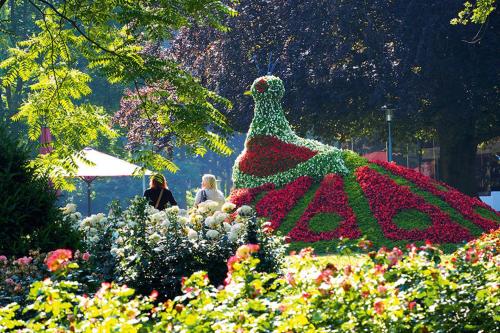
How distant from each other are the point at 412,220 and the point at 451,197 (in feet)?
4.35

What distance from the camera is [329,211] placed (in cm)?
1769

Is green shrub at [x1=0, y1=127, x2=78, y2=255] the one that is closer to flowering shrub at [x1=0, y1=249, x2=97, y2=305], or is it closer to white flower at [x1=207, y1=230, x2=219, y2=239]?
flowering shrub at [x1=0, y1=249, x2=97, y2=305]

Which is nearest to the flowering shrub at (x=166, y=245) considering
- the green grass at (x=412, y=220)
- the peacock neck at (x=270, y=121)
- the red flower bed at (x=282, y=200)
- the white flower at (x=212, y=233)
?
the white flower at (x=212, y=233)

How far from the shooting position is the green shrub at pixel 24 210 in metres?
8.65

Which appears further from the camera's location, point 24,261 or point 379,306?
point 24,261

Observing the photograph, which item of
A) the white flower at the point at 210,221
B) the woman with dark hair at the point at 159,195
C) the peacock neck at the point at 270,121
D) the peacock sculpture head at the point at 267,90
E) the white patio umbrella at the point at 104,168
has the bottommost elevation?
the white flower at the point at 210,221

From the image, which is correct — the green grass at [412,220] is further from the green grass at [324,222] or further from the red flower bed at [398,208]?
the green grass at [324,222]

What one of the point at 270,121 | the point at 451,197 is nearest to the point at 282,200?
the point at 270,121

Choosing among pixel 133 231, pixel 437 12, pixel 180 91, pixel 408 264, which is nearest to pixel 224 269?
pixel 133 231

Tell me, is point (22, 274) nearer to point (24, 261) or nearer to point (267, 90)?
point (24, 261)

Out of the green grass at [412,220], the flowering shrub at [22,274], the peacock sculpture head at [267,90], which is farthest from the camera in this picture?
the peacock sculpture head at [267,90]

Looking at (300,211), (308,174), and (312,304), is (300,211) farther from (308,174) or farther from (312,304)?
(312,304)

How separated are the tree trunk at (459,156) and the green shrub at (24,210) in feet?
62.3

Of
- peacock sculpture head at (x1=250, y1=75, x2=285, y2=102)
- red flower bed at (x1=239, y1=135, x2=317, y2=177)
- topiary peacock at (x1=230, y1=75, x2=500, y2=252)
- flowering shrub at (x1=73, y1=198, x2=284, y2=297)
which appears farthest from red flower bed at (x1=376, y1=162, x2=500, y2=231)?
flowering shrub at (x1=73, y1=198, x2=284, y2=297)
